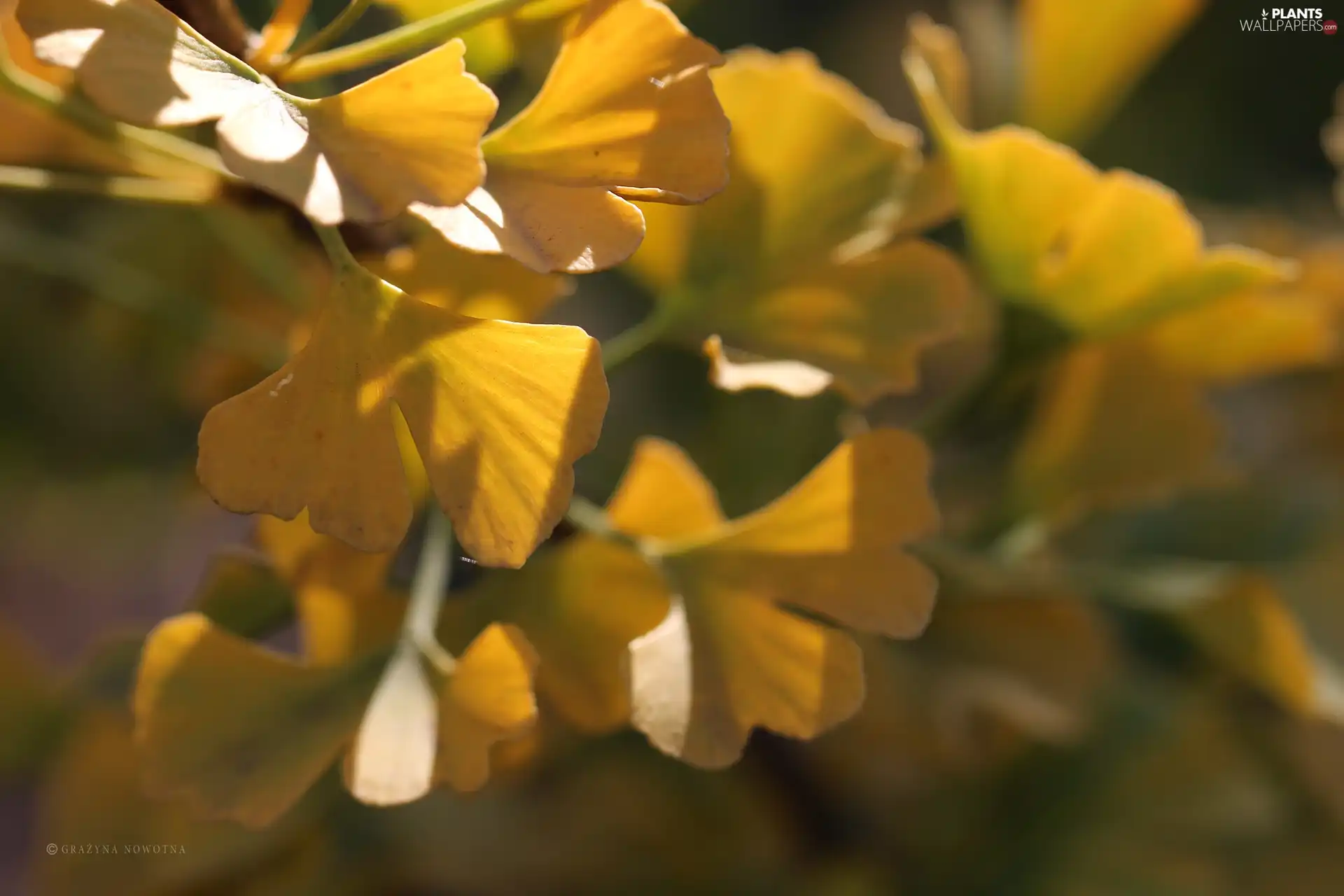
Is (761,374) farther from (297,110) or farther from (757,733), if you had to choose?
(757,733)

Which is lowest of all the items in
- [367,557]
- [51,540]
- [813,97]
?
[51,540]

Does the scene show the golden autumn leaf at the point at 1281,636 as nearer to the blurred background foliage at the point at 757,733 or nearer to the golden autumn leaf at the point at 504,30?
the blurred background foliage at the point at 757,733

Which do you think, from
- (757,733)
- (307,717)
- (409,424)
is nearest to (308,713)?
(307,717)

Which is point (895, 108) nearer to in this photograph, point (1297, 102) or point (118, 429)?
point (1297, 102)

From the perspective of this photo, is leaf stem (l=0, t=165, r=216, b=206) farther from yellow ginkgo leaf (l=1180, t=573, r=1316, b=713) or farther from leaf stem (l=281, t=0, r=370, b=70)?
yellow ginkgo leaf (l=1180, t=573, r=1316, b=713)

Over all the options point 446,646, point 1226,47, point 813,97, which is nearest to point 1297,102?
point 1226,47

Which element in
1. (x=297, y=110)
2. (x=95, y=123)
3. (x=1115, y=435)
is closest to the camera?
(x=297, y=110)

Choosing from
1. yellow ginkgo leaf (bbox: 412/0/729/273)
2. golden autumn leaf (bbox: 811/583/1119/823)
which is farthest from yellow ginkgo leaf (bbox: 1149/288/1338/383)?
yellow ginkgo leaf (bbox: 412/0/729/273)
